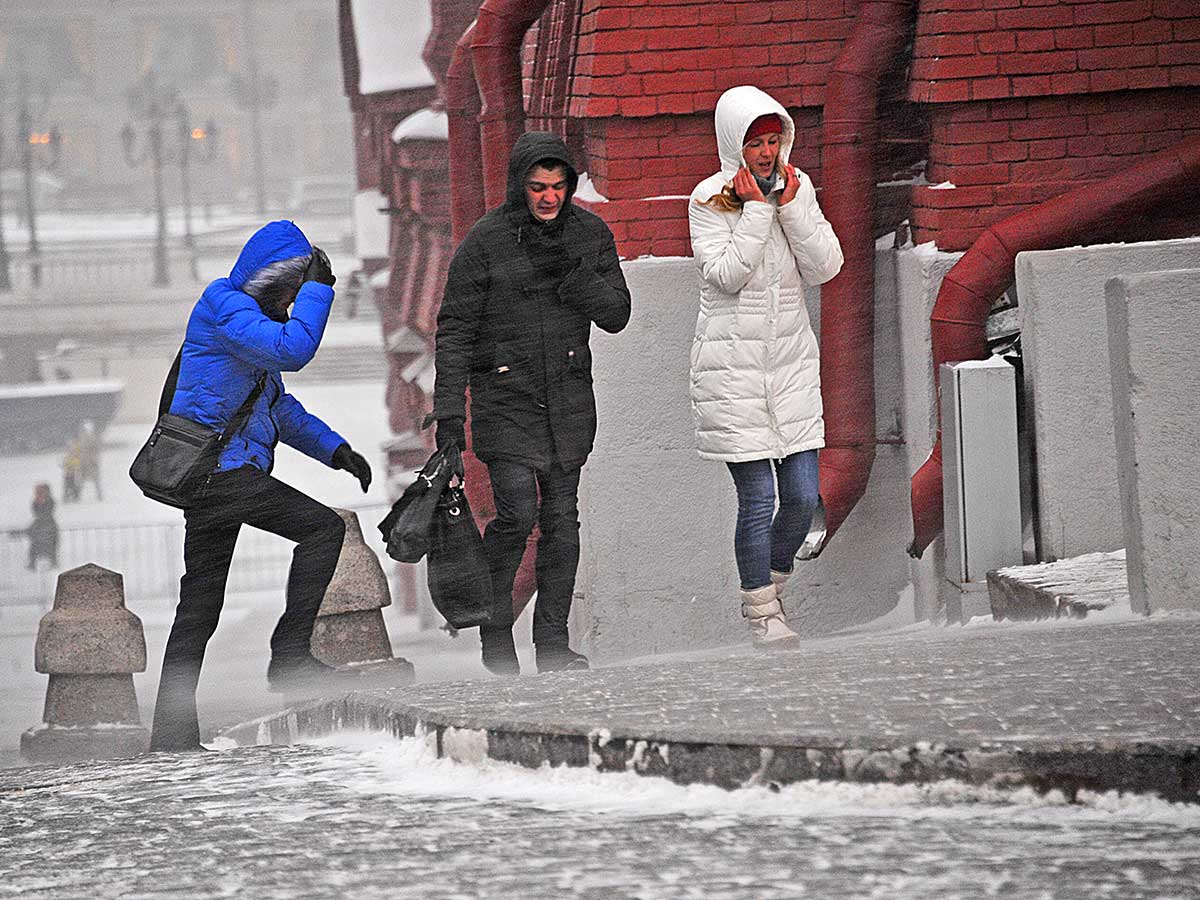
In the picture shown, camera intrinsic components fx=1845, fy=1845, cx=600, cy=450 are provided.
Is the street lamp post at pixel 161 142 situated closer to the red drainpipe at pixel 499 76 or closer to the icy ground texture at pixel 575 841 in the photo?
the red drainpipe at pixel 499 76

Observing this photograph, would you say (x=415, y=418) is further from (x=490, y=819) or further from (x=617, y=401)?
(x=490, y=819)

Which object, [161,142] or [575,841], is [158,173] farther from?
[575,841]

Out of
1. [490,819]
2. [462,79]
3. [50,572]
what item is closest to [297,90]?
[50,572]

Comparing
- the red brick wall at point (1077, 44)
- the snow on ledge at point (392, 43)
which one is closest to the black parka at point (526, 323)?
the red brick wall at point (1077, 44)

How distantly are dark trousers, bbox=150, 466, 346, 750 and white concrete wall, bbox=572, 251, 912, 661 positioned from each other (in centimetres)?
171

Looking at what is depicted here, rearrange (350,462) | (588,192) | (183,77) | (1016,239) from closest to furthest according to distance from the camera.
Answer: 1. (350,462)
2. (1016,239)
3. (588,192)
4. (183,77)

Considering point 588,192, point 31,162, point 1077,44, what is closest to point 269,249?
point 588,192

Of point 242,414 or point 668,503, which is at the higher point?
point 242,414

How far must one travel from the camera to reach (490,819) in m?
3.65

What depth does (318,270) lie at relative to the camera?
5.53 m

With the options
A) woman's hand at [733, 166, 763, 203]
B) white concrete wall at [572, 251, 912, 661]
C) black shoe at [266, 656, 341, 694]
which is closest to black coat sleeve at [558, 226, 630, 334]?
woman's hand at [733, 166, 763, 203]

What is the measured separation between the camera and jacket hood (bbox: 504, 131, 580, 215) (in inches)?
219

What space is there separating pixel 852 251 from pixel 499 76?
2218mm

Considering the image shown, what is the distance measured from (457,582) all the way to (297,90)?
66.5 meters
